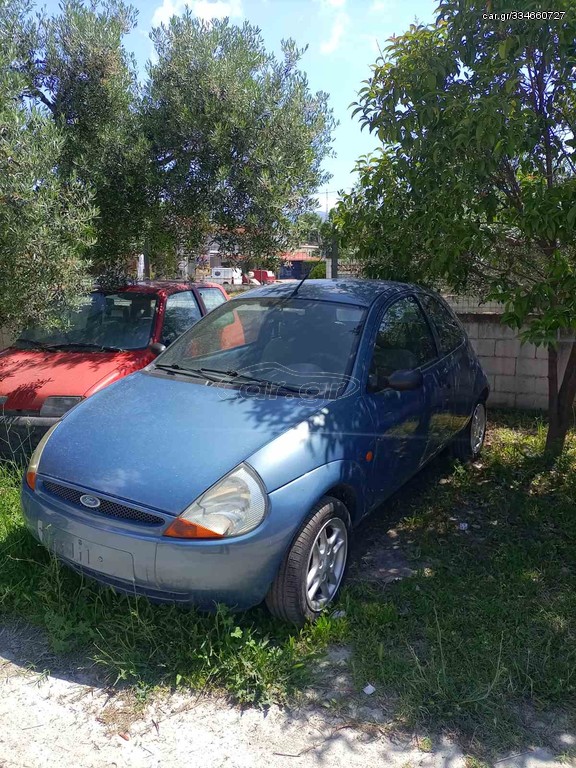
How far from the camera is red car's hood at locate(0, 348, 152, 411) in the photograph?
477 cm

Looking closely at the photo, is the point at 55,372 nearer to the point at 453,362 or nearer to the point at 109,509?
the point at 109,509

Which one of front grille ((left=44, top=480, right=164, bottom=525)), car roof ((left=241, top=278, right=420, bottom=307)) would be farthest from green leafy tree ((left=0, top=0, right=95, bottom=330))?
front grille ((left=44, top=480, right=164, bottom=525))

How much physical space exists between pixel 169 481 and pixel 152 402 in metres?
0.78

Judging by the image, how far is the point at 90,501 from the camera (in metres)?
2.98

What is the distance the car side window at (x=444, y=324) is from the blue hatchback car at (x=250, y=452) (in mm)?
406

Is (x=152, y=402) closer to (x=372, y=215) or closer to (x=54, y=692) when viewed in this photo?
(x=54, y=692)

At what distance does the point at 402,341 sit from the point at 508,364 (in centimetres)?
306

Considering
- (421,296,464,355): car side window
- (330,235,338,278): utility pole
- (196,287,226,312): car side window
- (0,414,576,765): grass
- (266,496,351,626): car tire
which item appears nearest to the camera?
(0,414,576,765): grass

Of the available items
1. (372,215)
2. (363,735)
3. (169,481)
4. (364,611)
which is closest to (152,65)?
(372,215)

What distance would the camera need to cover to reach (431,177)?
172 inches

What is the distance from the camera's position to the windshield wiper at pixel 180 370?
389 centimetres

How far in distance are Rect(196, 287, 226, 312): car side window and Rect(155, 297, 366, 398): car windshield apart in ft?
6.65

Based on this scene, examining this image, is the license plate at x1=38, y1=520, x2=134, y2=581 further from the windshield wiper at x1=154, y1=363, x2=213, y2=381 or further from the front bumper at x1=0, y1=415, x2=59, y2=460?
the front bumper at x1=0, y1=415, x2=59, y2=460

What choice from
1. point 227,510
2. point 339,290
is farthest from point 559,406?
point 227,510
